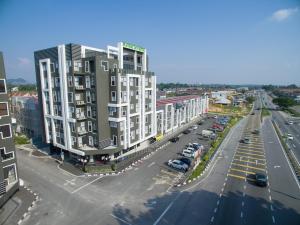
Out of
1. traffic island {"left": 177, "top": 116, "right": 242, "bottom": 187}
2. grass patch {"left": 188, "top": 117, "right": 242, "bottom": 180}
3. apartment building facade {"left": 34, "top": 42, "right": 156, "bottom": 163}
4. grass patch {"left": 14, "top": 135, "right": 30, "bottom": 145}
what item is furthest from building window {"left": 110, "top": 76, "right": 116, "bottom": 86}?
grass patch {"left": 14, "top": 135, "right": 30, "bottom": 145}

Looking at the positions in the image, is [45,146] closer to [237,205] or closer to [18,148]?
[18,148]

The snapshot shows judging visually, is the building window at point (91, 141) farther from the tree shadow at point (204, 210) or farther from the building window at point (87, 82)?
the tree shadow at point (204, 210)

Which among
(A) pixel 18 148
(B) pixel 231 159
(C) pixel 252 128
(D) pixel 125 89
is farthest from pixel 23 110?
(C) pixel 252 128

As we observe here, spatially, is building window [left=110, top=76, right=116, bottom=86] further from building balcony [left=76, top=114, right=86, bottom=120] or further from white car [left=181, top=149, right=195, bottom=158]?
white car [left=181, top=149, right=195, bottom=158]

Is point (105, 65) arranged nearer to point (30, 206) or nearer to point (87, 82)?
point (87, 82)

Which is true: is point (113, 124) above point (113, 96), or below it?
below

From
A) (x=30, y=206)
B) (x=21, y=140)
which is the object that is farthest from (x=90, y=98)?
(x=21, y=140)
